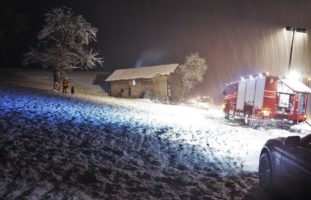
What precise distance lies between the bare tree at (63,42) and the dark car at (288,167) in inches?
1438

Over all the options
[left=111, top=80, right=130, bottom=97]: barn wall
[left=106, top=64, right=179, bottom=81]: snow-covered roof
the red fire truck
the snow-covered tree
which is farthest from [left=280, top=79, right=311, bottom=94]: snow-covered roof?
the snow-covered tree

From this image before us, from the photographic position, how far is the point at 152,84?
5528 cm

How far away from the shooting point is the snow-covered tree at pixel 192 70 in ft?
214

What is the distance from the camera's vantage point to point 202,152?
33.8 feet

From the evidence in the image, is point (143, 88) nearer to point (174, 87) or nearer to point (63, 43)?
point (174, 87)

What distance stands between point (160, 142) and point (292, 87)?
1216 centimetres

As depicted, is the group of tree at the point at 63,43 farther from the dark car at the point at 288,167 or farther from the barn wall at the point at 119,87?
the dark car at the point at 288,167

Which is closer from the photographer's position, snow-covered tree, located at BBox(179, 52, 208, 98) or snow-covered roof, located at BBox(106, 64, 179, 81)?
snow-covered roof, located at BBox(106, 64, 179, 81)

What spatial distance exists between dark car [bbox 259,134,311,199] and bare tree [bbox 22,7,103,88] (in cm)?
3653

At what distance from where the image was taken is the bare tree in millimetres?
41281

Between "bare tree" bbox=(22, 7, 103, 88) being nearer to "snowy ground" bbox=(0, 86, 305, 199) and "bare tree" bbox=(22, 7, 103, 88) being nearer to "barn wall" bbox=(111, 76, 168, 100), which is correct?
"barn wall" bbox=(111, 76, 168, 100)

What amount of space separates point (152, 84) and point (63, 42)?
17.6m

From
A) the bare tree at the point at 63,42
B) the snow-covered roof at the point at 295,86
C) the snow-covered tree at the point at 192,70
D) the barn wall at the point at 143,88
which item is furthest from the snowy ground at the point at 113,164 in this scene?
Answer: the snow-covered tree at the point at 192,70

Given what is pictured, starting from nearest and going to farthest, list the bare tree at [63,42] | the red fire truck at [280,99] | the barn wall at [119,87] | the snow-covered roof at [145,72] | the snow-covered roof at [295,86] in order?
the snow-covered roof at [295,86], the red fire truck at [280,99], the bare tree at [63,42], the snow-covered roof at [145,72], the barn wall at [119,87]
